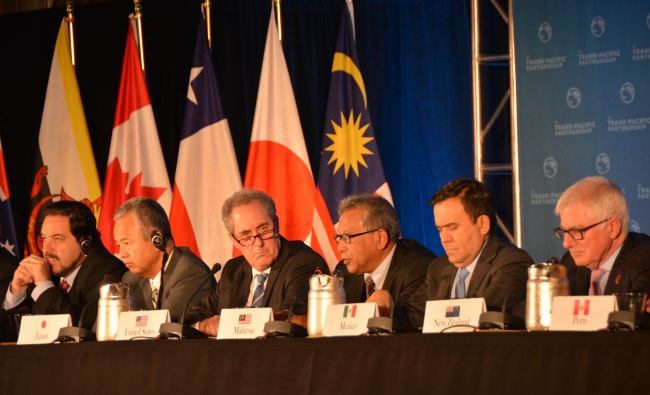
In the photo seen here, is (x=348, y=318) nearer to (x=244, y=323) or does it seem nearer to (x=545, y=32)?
(x=244, y=323)

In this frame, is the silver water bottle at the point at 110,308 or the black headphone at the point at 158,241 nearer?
→ the silver water bottle at the point at 110,308

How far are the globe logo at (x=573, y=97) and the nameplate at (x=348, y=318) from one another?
2.62m

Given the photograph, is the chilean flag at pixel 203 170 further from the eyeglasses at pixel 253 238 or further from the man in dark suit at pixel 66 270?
the eyeglasses at pixel 253 238

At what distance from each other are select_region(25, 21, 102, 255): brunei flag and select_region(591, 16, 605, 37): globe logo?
129 inches

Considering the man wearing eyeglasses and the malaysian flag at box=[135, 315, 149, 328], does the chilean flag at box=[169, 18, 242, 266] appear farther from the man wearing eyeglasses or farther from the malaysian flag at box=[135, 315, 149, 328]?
the man wearing eyeglasses

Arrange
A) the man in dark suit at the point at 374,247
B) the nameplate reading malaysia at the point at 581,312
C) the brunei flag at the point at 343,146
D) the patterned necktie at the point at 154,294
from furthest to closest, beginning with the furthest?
1. the brunei flag at the point at 343,146
2. the patterned necktie at the point at 154,294
3. the man in dark suit at the point at 374,247
4. the nameplate reading malaysia at the point at 581,312

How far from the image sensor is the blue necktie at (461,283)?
A: 3.82 meters

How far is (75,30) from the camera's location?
23.4ft

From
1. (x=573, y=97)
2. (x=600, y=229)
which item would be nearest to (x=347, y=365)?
(x=600, y=229)

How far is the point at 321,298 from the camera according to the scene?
336cm

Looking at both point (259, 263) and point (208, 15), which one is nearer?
point (259, 263)

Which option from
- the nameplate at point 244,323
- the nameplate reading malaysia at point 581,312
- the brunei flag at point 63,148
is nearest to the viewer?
the nameplate reading malaysia at point 581,312

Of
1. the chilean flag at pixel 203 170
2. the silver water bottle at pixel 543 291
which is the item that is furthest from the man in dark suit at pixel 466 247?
the chilean flag at pixel 203 170

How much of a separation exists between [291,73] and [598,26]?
1983 millimetres
